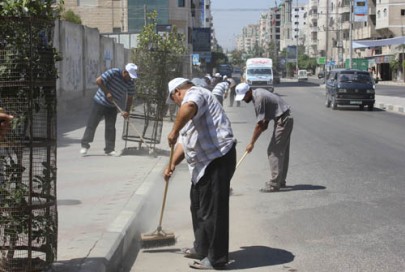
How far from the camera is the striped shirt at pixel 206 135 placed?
567cm

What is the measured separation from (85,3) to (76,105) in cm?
5011

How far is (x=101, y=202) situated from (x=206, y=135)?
9.25 ft

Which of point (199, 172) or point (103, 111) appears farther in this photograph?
point (103, 111)

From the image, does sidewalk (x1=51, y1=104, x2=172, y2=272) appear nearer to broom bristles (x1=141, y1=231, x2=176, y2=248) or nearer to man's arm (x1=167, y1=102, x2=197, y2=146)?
broom bristles (x1=141, y1=231, x2=176, y2=248)

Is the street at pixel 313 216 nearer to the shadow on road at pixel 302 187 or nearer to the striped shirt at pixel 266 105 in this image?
the shadow on road at pixel 302 187

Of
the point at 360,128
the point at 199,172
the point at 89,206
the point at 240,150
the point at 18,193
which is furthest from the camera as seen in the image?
the point at 360,128

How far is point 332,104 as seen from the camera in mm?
31672

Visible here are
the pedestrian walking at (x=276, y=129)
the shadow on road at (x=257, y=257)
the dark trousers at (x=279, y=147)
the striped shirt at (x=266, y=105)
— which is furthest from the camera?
the dark trousers at (x=279, y=147)

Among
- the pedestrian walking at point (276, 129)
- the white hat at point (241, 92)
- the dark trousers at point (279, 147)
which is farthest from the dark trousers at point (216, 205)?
the dark trousers at point (279, 147)

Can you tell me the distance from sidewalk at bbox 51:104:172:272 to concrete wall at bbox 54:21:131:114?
862 cm

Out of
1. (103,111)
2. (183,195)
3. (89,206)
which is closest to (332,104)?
(103,111)

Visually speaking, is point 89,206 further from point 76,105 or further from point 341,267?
point 76,105

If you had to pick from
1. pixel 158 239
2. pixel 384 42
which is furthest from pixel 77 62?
pixel 384 42

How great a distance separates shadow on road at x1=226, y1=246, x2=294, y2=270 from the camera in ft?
19.4
